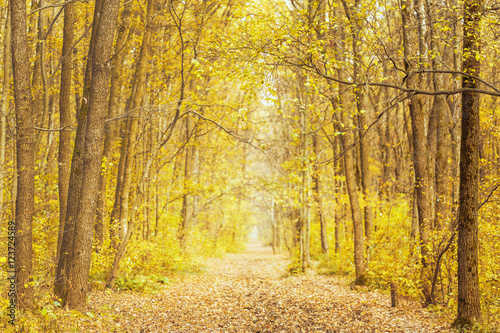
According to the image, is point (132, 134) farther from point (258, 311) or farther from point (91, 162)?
point (258, 311)

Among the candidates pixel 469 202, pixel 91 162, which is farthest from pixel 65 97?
pixel 469 202

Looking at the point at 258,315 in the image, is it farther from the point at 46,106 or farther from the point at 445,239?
the point at 46,106

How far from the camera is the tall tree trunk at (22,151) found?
7145 millimetres

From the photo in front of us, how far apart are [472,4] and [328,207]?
11.7 metres

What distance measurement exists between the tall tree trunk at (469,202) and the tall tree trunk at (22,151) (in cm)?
784

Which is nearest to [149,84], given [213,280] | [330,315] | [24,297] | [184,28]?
[184,28]

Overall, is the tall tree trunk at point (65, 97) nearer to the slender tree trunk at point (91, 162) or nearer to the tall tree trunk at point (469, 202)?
the slender tree trunk at point (91, 162)

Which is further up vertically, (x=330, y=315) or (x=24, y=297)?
(x=24, y=297)

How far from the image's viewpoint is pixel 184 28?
524 inches

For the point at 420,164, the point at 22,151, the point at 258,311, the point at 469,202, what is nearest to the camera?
the point at 469,202

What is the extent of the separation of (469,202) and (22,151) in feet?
26.7

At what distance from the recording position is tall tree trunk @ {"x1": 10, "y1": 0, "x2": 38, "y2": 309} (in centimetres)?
714

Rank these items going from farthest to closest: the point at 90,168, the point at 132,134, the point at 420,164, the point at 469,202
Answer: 1. the point at 132,134
2. the point at 420,164
3. the point at 90,168
4. the point at 469,202

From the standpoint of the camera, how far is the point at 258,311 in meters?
9.14
